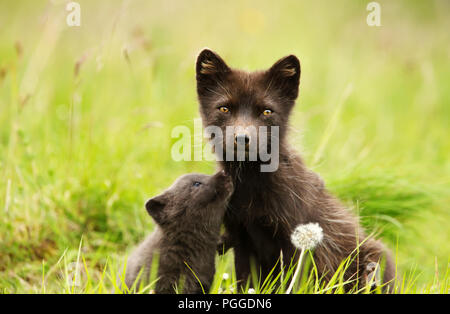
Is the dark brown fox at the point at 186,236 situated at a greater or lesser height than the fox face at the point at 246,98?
lesser

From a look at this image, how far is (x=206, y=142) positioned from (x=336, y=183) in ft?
5.67

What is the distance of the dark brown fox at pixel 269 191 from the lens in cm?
459

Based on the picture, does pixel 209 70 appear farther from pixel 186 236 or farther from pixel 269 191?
pixel 186 236

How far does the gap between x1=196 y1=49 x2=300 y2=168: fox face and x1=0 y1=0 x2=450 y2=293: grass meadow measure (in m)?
0.32

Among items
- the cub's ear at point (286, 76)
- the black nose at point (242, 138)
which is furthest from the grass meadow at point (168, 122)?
the black nose at point (242, 138)

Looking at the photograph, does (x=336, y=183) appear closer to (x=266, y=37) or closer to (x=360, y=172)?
(x=360, y=172)

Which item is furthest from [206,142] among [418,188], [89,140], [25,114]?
[25,114]

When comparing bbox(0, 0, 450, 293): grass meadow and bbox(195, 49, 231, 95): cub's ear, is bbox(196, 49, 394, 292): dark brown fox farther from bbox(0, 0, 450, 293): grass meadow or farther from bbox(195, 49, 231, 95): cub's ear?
bbox(0, 0, 450, 293): grass meadow

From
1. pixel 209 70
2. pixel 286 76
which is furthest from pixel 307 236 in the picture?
pixel 209 70

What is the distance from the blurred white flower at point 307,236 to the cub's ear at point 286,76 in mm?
1145

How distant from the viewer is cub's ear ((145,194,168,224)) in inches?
188

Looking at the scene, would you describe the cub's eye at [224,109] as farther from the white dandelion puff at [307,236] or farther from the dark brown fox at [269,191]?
the white dandelion puff at [307,236]
